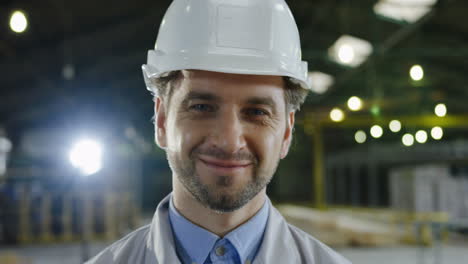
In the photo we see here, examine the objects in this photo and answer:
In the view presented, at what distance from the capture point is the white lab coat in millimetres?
1646

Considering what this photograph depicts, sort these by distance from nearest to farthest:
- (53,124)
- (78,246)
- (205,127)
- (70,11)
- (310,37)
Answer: (205,127)
(70,11)
(78,246)
(310,37)
(53,124)

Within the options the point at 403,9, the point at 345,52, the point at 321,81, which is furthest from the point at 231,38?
the point at 321,81

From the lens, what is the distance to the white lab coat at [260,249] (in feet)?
5.40

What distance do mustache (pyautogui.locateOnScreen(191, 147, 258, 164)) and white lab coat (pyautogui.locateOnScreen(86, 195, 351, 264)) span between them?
32 cm

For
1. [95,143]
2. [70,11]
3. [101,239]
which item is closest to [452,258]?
[95,143]

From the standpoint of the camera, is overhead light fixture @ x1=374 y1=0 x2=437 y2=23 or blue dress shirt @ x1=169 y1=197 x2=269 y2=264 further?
overhead light fixture @ x1=374 y1=0 x2=437 y2=23

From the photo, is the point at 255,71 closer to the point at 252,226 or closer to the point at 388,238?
the point at 252,226

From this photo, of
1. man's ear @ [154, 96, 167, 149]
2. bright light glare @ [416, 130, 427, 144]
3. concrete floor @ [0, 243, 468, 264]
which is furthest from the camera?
bright light glare @ [416, 130, 427, 144]

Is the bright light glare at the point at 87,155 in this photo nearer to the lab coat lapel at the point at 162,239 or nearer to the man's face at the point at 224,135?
the lab coat lapel at the point at 162,239

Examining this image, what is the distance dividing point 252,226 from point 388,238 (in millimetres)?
9644

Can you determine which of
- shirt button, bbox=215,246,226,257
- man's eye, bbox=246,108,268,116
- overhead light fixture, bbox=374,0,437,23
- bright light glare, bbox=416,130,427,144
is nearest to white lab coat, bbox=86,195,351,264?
shirt button, bbox=215,246,226,257

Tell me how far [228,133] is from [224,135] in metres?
0.02

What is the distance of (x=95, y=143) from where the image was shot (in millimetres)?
6469

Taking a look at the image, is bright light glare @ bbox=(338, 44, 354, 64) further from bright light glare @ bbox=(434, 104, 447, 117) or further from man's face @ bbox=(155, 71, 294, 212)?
man's face @ bbox=(155, 71, 294, 212)
